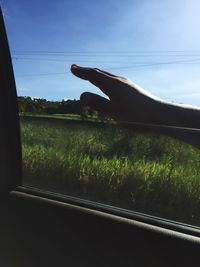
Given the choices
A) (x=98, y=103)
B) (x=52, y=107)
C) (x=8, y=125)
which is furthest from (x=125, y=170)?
(x=98, y=103)

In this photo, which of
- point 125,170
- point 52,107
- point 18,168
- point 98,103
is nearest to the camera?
point 98,103

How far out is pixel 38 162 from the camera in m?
3.27

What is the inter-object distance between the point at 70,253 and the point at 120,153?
1.20 meters

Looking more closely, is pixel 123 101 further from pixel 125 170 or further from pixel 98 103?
pixel 125 170

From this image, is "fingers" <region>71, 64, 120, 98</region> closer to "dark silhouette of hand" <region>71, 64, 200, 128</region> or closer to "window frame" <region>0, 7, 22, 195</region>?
"dark silhouette of hand" <region>71, 64, 200, 128</region>

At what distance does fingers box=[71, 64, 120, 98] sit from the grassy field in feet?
0.78

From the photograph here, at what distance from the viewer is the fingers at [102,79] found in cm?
169

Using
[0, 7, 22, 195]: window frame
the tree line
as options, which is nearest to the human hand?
the tree line

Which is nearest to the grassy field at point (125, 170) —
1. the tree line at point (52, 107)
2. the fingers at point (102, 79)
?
the tree line at point (52, 107)

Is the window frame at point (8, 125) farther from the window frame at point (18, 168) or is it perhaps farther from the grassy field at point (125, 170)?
the grassy field at point (125, 170)

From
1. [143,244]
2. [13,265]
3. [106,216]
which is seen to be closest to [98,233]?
[106,216]

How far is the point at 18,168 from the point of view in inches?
87.5

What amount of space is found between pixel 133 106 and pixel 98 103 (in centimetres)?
17

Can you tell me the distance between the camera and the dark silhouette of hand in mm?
1532
